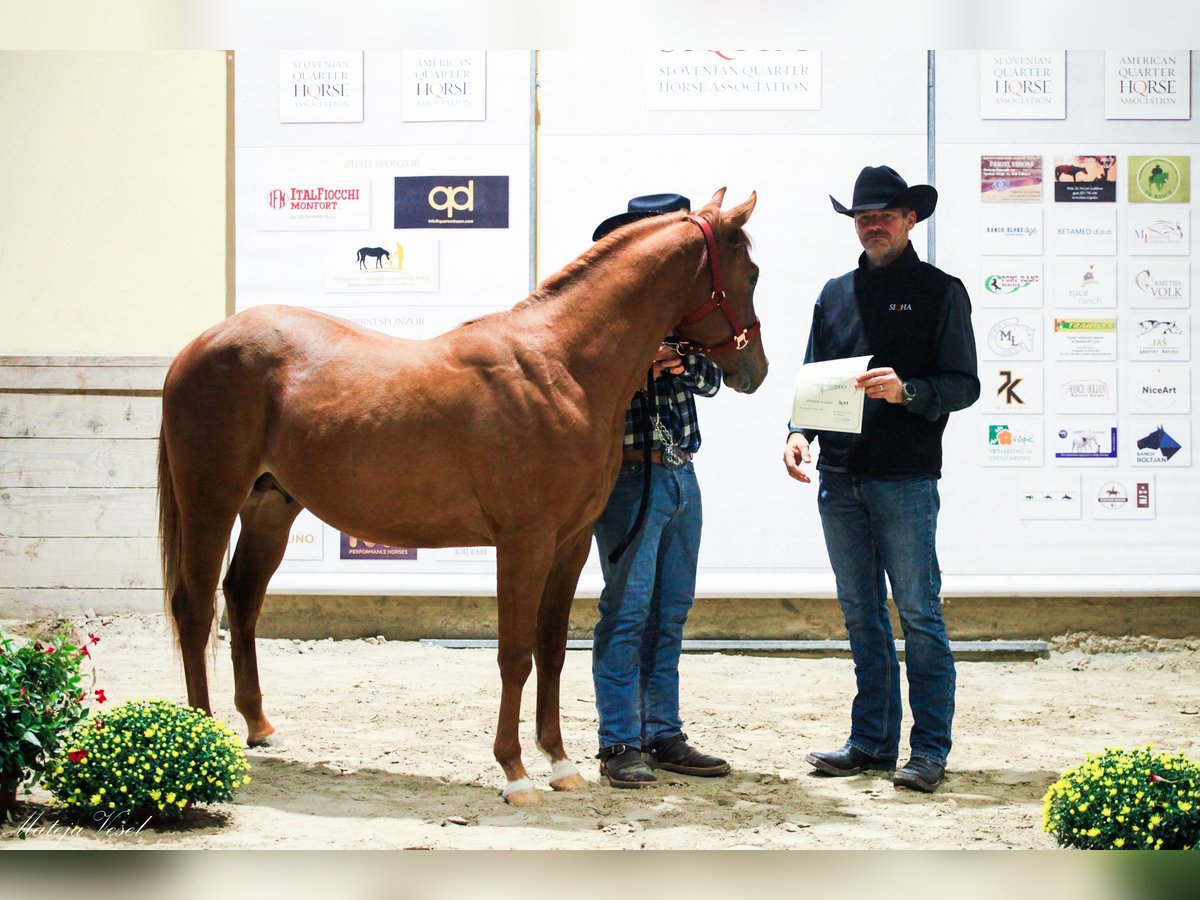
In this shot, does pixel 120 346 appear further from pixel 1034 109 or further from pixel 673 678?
pixel 1034 109

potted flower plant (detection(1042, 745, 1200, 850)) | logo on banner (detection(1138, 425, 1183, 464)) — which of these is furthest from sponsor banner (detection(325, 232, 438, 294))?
potted flower plant (detection(1042, 745, 1200, 850))

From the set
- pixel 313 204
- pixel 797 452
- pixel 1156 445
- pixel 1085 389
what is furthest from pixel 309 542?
pixel 1156 445

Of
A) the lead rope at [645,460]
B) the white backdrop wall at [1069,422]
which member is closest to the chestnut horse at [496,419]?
the lead rope at [645,460]

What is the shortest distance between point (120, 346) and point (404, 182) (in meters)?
1.90

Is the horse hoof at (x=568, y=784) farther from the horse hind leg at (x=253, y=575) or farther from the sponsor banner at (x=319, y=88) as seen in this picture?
the sponsor banner at (x=319, y=88)

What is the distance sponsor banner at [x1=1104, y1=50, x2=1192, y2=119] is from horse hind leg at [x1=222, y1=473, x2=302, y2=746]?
4.65 m

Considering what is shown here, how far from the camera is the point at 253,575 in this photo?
4035mm

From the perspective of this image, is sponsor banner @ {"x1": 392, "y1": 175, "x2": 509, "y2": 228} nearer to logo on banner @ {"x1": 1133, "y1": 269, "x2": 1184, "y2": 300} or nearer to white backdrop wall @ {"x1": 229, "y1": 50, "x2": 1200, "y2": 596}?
white backdrop wall @ {"x1": 229, "y1": 50, "x2": 1200, "y2": 596}

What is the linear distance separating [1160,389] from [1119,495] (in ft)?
1.99

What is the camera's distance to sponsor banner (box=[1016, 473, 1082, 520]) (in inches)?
230

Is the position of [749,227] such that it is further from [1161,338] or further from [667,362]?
[667,362]

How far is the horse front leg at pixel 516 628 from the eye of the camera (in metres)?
3.31

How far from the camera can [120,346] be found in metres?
6.20

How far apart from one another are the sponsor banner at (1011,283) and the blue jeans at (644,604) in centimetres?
288
